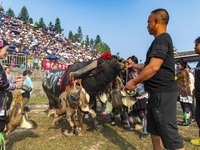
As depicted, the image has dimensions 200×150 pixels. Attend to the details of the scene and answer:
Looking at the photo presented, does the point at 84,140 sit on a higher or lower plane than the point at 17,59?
lower

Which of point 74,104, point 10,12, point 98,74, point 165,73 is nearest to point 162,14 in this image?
point 165,73

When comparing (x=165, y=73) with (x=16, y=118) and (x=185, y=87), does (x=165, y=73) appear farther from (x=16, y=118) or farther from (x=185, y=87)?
(x=185, y=87)

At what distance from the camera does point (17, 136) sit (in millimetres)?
5242

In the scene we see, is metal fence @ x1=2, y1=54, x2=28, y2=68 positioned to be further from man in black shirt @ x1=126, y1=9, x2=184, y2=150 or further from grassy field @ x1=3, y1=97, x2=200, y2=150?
man in black shirt @ x1=126, y1=9, x2=184, y2=150

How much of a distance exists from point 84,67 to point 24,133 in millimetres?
2306

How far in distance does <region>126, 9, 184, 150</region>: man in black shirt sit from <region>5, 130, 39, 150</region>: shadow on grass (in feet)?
→ 10.7

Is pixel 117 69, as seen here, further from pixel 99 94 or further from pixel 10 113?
pixel 10 113

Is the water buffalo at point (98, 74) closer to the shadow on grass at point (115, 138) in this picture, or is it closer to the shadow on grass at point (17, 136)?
the shadow on grass at point (115, 138)

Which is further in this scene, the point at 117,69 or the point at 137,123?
the point at 137,123

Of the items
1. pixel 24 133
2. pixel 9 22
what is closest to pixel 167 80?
pixel 24 133

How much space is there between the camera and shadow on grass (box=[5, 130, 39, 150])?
475cm

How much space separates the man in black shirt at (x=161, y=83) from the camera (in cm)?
267

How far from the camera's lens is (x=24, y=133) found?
553cm

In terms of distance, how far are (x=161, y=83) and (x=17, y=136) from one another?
397 centimetres
